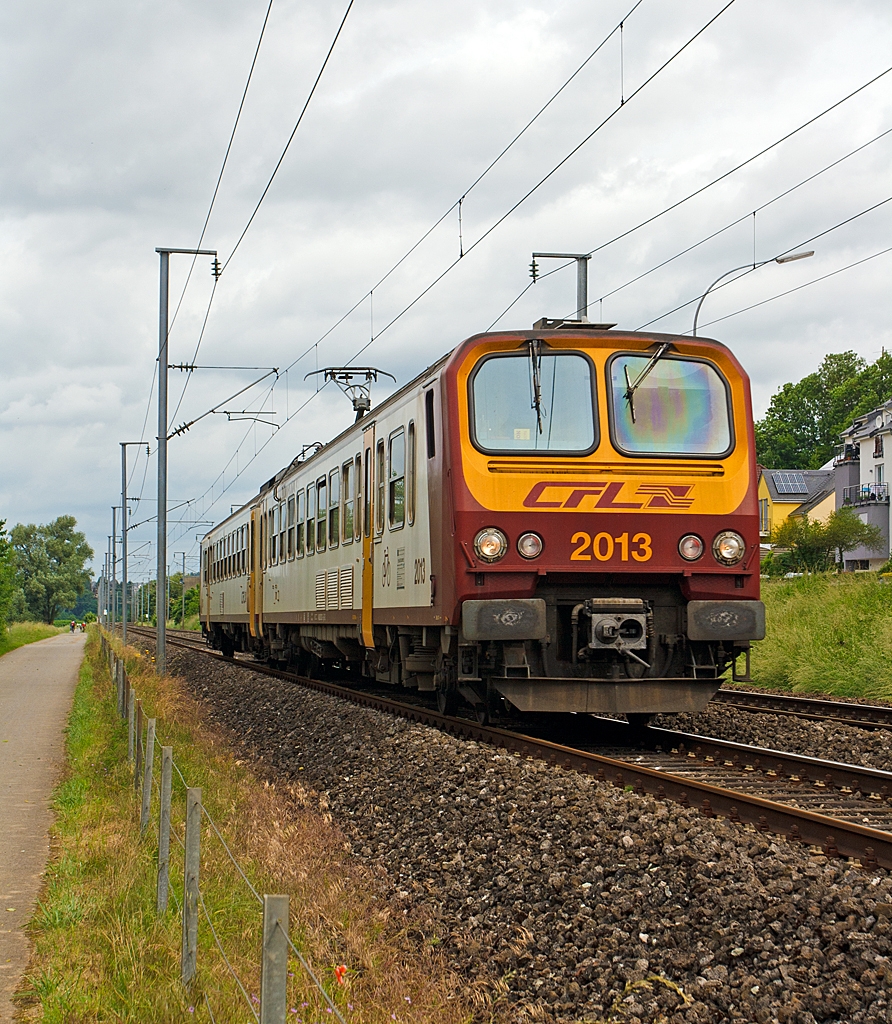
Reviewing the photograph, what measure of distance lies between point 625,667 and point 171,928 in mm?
5052

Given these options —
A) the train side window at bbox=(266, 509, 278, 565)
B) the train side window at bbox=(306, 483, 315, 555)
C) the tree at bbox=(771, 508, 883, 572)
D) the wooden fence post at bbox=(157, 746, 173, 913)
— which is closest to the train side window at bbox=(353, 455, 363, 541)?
the train side window at bbox=(306, 483, 315, 555)

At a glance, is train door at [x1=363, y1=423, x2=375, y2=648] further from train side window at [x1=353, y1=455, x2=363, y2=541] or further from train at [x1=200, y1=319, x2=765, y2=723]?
train at [x1=200, y1=319, x2=765, y2=723]

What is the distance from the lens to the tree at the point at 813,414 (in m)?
90.8

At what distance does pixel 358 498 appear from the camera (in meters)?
14.5

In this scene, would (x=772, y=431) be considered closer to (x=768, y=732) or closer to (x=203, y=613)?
(x=203, y=613)

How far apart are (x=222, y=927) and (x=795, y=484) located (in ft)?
266

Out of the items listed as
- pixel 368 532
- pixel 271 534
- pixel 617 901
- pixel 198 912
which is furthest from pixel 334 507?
pixel 617 901

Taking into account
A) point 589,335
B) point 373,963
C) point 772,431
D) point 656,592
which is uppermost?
point 772,431

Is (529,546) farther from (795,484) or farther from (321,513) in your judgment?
(795,484)

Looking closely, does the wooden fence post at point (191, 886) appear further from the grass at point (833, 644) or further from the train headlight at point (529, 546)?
the grass at point (833, 644)

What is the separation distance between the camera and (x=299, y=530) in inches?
755

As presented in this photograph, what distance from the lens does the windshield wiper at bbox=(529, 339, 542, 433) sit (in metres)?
10.4

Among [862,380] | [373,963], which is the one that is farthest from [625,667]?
[862,380]

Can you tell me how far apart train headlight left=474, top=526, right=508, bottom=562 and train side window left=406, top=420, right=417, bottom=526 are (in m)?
1.78
